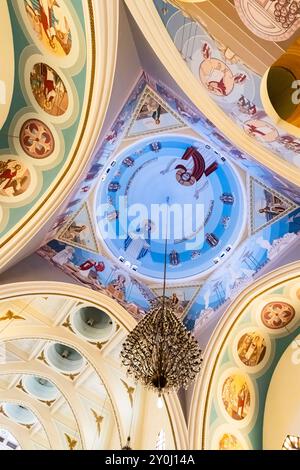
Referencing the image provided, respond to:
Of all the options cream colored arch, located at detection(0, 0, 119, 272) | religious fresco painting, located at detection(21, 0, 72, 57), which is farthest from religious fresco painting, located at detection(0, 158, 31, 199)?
religious fresco painting, located at detection(21, 0, 72, 57)

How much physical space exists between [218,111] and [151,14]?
70.3 inches

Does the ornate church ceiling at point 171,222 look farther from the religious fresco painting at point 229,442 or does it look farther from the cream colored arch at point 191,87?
the religious fresco painting at point 229,442

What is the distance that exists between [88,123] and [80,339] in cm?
559

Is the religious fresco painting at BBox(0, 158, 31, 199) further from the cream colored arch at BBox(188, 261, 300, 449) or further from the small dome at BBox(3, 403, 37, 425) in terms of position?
the small dome at BBox(3, 403, 37, 425)

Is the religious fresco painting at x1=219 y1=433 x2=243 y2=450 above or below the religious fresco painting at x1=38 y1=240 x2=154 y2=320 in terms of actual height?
below

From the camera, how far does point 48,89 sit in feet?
24.9

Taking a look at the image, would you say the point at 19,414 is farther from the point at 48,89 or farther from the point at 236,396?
the point at 48,89

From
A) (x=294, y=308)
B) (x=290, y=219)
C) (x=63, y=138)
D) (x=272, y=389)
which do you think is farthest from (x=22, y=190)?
(x=272, y=389)

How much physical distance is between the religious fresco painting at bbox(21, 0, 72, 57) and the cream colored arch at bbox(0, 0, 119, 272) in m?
0.43

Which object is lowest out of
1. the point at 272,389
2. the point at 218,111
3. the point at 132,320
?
the point at 272,389

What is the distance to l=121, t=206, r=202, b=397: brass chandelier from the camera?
6.68 meters

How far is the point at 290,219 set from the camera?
9.04 m

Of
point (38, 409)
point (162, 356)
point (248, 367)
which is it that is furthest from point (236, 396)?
point (38, 409)
